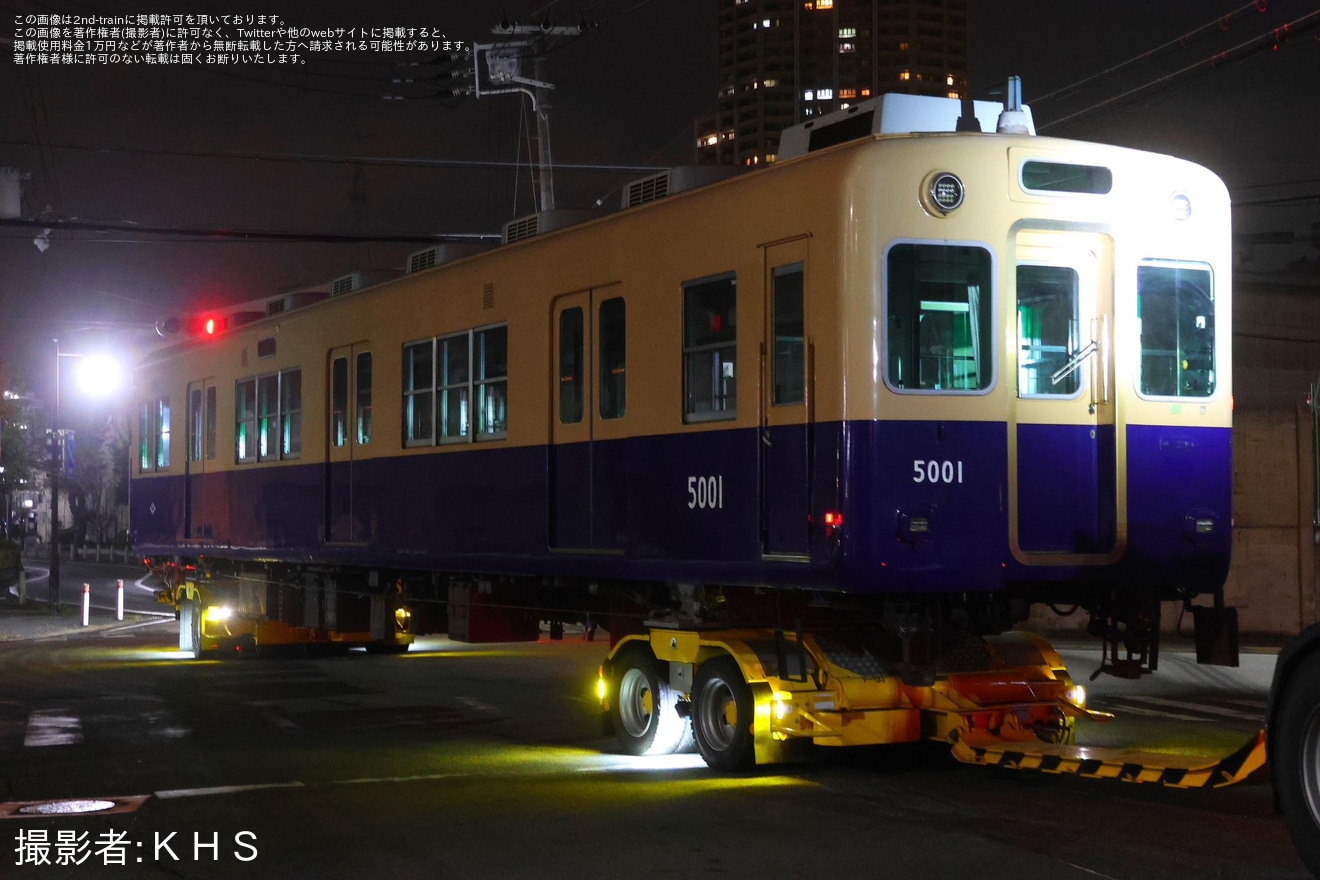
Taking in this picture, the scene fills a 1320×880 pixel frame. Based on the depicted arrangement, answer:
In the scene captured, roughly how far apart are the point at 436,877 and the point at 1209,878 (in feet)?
11.8

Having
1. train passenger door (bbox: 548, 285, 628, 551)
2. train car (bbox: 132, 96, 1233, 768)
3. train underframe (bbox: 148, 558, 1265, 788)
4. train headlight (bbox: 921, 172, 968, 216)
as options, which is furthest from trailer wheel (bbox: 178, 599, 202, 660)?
train headlight (bbox: 921, 172, 968, 216)

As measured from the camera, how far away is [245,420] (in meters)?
19.6

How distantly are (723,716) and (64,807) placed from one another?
4204mm

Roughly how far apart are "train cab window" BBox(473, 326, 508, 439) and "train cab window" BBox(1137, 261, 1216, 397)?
5.33 m

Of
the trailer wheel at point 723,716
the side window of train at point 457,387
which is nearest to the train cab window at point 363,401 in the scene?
the side window of train at point 457,387

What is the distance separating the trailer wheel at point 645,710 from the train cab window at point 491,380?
2.41 meters

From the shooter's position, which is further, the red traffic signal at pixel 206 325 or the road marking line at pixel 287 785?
the red traffic signal at pixel 206 325

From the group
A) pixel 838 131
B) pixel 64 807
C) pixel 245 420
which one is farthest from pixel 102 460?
pixel 838 131

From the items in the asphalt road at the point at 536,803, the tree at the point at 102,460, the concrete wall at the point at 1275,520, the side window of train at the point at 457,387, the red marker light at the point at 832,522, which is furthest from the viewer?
the tree at the point at 102,460

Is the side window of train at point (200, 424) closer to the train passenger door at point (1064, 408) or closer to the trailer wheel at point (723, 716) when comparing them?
the trailer wheel at point (723, 716)

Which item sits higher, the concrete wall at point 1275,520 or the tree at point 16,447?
the tree at point 16,447

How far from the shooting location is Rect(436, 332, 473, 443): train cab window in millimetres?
14406

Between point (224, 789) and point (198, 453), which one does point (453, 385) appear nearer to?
point (224, 789)

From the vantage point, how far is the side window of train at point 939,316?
32.3 feet
